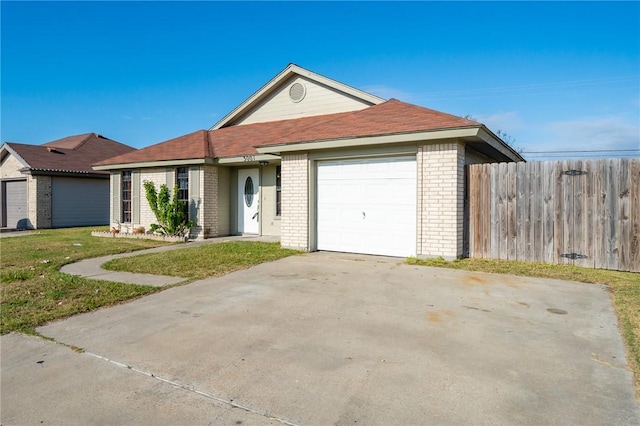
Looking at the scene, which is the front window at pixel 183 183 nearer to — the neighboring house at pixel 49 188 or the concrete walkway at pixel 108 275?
the concrete walkway at pixel 108 275

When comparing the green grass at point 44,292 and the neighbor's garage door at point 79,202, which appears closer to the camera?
the green grass at point 44,292

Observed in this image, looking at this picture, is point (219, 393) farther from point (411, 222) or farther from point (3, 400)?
point (411, 222)

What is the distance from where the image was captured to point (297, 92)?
15938 mm

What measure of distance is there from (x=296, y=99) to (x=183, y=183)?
218 inches

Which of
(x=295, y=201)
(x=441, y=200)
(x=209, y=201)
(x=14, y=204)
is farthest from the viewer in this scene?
(x=14, y=204)

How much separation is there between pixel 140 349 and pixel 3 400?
1.12 metres

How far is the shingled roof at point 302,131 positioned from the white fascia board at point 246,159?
167mm

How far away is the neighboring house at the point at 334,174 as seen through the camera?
8594 mm

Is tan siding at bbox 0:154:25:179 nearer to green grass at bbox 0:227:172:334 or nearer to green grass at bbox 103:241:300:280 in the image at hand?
green grass at bbox 0:227:172:334

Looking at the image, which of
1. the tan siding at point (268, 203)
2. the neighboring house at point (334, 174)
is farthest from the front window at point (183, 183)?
the tan siding at point (268, 203)

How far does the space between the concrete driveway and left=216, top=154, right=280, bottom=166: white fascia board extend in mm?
7131

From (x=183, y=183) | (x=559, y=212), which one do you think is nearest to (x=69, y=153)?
(x=183, y=183)

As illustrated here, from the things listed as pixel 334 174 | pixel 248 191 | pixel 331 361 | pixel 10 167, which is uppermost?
pixel 10 167

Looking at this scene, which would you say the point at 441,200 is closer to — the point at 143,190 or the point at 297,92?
the point at 297,92
